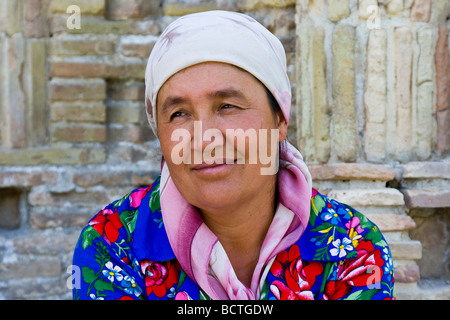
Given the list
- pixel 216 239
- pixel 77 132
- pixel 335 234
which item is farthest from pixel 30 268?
pixel 335 234

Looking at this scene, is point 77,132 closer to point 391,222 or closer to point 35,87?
point 35,87

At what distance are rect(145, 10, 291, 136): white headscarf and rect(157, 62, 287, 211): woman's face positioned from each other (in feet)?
0.08

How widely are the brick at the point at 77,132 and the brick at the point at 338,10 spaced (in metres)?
1.15

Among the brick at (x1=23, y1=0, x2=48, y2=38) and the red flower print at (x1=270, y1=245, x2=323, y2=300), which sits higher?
the brick at (x1=23, y1=0, x2=48, y2=38)

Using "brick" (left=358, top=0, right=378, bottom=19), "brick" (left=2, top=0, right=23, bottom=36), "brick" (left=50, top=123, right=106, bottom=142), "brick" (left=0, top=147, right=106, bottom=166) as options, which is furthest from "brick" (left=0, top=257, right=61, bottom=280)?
"brick" (left=358, top=0, right=378, bottom=19)

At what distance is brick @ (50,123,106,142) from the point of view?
2.62m

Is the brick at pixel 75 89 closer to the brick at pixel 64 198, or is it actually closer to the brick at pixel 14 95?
the brick at pixel 14 95

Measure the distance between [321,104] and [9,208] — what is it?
1523 millimetres

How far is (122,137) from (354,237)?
136cm

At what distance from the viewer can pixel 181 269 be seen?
1.67 metres

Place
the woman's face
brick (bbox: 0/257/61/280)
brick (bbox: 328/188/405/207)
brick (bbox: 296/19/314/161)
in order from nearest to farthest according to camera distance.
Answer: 1. the woman's face
2. brick (bbox: 328/188/405/207)
3. brick (bbox: 296/19/314/161)
4. brick (bbox: 0/257/61/280)

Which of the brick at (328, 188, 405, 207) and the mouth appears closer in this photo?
the mouth

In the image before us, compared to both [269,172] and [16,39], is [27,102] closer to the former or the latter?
[16,39]

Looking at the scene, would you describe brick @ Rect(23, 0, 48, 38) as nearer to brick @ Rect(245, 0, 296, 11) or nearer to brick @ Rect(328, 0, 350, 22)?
brick @ Rect(245, 0, 296, 11)
